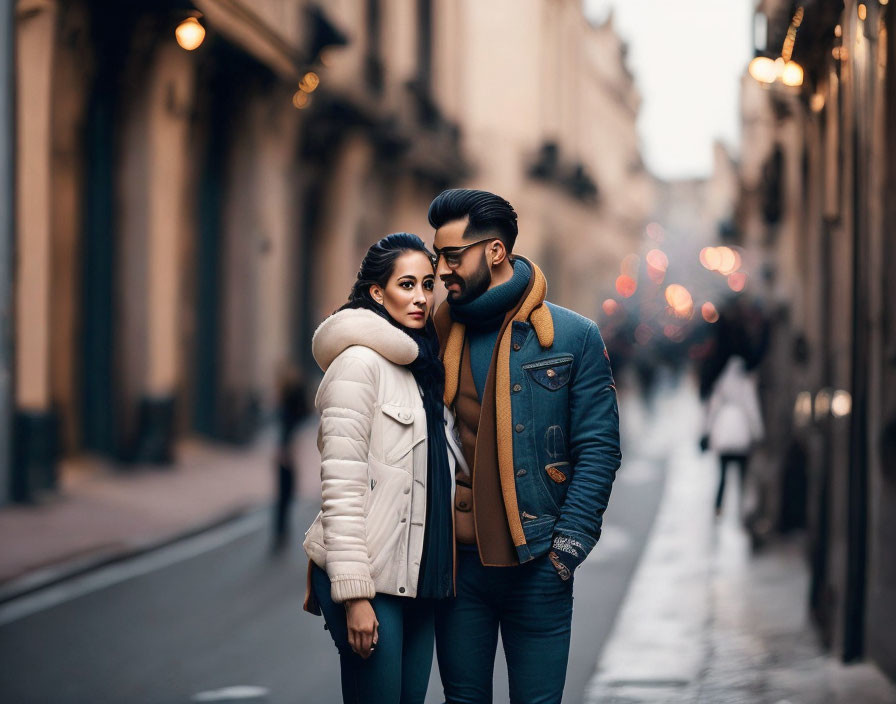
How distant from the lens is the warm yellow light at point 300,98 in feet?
70.3

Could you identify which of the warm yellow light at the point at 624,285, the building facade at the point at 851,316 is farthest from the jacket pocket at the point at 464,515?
the warm yellow light at the point at 624,285

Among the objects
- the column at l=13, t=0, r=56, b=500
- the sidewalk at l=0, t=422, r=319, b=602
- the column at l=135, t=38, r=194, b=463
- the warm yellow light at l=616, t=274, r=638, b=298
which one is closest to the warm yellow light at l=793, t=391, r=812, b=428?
the sidewalk at l=0, t=422, r=319, b=602

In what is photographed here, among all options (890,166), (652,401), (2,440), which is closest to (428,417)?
(890,166)

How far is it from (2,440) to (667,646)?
26.4 ft

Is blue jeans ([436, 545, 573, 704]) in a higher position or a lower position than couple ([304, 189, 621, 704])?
lower

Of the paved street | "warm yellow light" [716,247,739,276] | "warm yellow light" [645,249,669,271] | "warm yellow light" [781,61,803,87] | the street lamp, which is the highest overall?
"warm yellow light" [645,249,669,271]

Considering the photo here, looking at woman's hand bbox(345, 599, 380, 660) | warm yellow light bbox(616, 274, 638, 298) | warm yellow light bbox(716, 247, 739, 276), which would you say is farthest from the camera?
warm yellow light bbox(616, 274, 638, 298)

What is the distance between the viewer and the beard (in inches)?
147

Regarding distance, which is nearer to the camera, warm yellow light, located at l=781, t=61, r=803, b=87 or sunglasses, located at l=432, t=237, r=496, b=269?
sunglasses, located at l=432, t=237, r=496, b=269

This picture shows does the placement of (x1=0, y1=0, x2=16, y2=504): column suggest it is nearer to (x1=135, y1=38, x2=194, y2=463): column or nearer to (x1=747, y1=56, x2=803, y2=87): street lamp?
(x1=135, y1=38, x2=194, y2=463): column

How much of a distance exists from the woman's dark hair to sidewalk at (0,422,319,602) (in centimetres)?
586

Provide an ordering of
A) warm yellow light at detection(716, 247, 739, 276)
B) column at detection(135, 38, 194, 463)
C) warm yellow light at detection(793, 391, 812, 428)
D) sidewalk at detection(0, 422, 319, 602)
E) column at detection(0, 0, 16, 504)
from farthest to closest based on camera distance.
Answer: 1. warm yellow light at detection(716, 247, 739, 276)
2. column at detection(135, 38, 194, 463)
3. column at detection(0, 0, 16, 504)
4. sidewalk at detection(0, 422, 319, 602)
5. warm yellow light at detection(793, 391, 812, 428)

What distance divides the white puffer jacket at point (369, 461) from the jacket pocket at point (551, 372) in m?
0.33

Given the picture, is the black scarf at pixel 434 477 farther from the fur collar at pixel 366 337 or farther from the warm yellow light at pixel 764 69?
the warm yellow light at pixel 764 69
